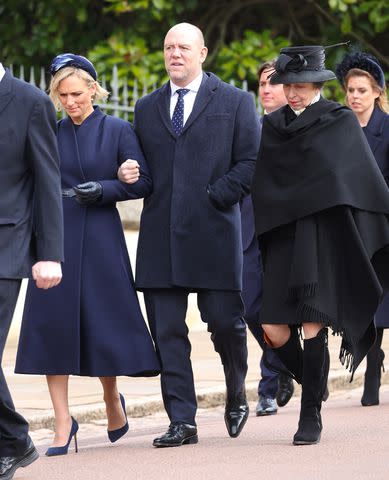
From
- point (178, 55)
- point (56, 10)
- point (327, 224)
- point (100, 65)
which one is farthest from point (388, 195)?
point (56, 10)

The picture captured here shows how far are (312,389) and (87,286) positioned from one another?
113cm

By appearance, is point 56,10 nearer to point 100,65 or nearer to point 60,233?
point 100,65

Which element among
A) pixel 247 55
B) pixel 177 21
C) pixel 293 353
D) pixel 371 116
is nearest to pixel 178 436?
pixel 293 353

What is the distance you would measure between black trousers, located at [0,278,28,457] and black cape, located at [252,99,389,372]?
1.54 m

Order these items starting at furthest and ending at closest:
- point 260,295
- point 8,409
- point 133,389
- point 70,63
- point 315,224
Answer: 1. point 133,389
2. point 260,295
3. point 70,63
4. point 315,224
5. point 8,409

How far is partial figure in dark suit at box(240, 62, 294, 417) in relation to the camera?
30.8ft

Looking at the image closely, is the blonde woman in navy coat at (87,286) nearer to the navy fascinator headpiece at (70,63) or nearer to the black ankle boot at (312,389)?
the navy fascinator headpiece at (70,63)

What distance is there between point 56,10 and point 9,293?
34.5 ft

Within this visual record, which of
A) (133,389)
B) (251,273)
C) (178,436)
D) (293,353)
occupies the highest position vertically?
(251,273)

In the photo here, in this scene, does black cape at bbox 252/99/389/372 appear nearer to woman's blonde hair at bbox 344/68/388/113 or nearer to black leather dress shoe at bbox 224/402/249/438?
black leather dress shoe at bbox 224/402/249/438

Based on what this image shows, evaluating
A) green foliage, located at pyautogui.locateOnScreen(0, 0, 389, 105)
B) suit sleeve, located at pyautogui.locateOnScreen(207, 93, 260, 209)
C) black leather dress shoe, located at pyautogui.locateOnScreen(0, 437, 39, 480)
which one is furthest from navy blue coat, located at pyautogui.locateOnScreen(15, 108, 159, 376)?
green foliage, located at pyautogui.locateOnScreen(0, 0, 389, 105)

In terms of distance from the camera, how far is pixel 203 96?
26.6 ft

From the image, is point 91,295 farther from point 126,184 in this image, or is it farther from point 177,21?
point 177,21

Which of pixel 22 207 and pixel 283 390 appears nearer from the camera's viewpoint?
pixel 22 207
